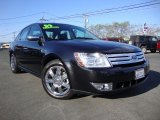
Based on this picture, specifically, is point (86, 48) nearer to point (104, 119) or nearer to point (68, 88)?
point (68, 88)

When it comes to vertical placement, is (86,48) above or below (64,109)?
→ above

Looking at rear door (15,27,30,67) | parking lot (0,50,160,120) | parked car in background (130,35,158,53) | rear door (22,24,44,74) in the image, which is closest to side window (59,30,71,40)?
rear door (22,24,44,74)

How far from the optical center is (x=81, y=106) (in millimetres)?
4262

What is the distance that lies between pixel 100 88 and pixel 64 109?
68 cm

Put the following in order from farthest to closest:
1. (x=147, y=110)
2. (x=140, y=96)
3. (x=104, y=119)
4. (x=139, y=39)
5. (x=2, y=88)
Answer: (x=139, y=39)
(x=2, y=88)
(x=140, y=96)
(x=147, y=110)
(x=104, y=119)

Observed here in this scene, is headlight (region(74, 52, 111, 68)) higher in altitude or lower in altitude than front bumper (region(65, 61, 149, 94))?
higher

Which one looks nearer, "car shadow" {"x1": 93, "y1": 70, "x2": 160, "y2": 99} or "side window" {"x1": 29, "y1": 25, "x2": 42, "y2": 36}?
"car shadow" {"x1": 93, "y1": 70, "x2": 160, "y2": 99}

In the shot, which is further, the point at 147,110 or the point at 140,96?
the point at 140,96

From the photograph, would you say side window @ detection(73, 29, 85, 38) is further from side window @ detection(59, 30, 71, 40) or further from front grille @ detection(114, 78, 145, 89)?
front grille @ detection(114, 78, 145, 89)

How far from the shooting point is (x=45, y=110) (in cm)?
409

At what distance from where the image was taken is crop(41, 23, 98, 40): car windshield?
5457mm

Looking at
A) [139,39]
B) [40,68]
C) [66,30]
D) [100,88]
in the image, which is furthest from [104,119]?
[139,39]

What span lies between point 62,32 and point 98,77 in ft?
6.57

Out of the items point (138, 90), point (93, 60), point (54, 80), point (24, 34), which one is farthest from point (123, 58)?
point (24, 34)
